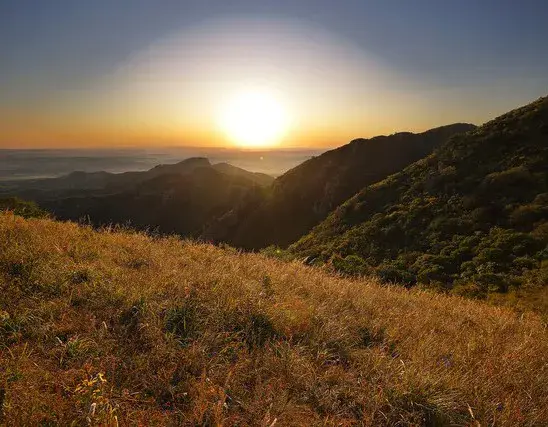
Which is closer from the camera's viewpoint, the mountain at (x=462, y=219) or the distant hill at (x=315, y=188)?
the mountain at (x=462, y=219)

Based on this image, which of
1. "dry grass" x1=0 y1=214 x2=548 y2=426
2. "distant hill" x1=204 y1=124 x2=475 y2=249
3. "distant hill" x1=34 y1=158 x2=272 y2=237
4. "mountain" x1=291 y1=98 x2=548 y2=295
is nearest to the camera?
"dry grass" x1=0 y1=214 x2=548 y2=426

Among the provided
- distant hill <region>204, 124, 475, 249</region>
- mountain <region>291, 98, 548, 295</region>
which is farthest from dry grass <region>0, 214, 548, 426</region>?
distant hill <region>204, 124, 475, 249</region>

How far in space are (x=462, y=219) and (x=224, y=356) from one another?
2170cm

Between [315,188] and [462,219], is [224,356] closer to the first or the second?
[462,219]

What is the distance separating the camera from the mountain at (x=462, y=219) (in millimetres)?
16406

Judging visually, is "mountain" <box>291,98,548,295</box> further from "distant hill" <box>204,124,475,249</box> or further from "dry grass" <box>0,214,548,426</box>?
"distant hill" <box>204,124,475,249</box>

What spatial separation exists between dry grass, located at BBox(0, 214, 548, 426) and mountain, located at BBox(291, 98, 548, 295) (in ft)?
34.8

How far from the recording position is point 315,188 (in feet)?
218

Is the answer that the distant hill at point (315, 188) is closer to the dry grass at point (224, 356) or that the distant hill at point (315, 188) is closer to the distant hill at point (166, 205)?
the distant hill at point (166, 205)

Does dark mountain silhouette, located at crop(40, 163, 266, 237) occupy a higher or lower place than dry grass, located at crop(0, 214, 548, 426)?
lower

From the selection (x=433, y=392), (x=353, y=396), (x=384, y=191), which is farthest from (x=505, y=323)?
(x=384, y=191)

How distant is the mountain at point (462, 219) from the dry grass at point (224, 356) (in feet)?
34.8

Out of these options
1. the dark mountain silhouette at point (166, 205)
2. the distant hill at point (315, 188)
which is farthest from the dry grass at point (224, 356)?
the dark mountain silhouette at point (166, 205)

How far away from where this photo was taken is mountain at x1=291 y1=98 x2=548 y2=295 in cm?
1641
